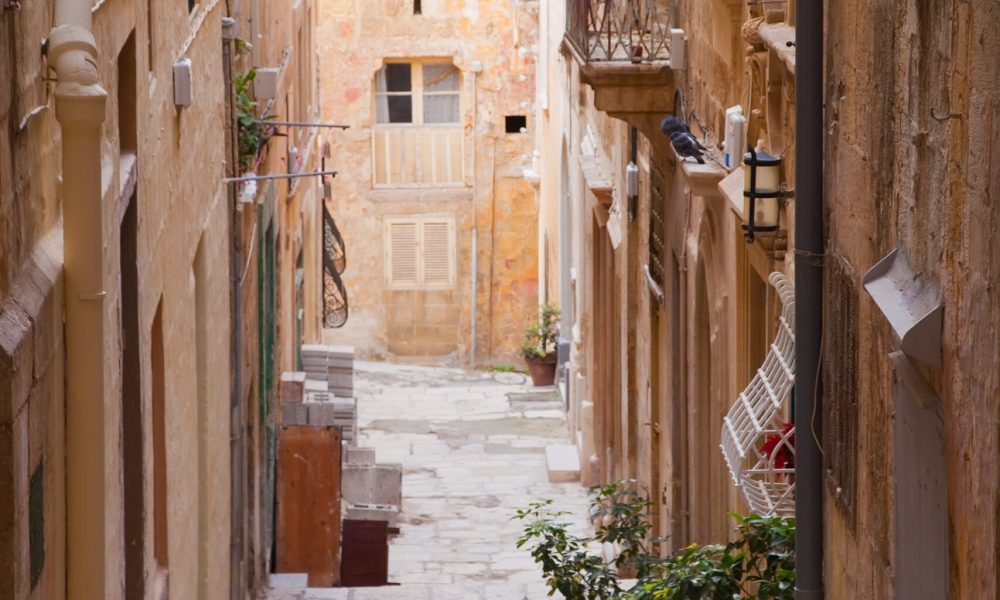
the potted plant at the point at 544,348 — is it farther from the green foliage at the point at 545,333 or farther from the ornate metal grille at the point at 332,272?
the ornate metal grille at the point at 332,272

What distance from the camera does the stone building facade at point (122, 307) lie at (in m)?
4.46

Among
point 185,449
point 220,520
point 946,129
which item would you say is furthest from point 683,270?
point 946,129

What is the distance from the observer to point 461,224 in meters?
33.3

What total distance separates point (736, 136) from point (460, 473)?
12.6 m

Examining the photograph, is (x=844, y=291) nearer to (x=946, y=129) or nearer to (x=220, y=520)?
(x=946, y=129)

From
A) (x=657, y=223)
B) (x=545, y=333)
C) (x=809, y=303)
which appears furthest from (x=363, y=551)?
(x=545, y=333)

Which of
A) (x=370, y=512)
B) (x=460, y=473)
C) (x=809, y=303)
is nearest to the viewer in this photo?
(x=809, y=303)

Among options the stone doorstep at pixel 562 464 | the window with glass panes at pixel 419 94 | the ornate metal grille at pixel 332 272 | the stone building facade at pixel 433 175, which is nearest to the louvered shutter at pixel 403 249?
the stone building facade at pixel 433 175

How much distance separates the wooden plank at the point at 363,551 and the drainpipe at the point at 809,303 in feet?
29.9

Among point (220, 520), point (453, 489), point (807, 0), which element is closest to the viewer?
point (807, 0)

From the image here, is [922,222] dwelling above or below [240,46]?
below

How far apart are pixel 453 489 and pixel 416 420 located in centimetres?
530

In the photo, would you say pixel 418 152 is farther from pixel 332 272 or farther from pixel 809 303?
pixel 809 303

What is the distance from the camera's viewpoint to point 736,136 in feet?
28.6
